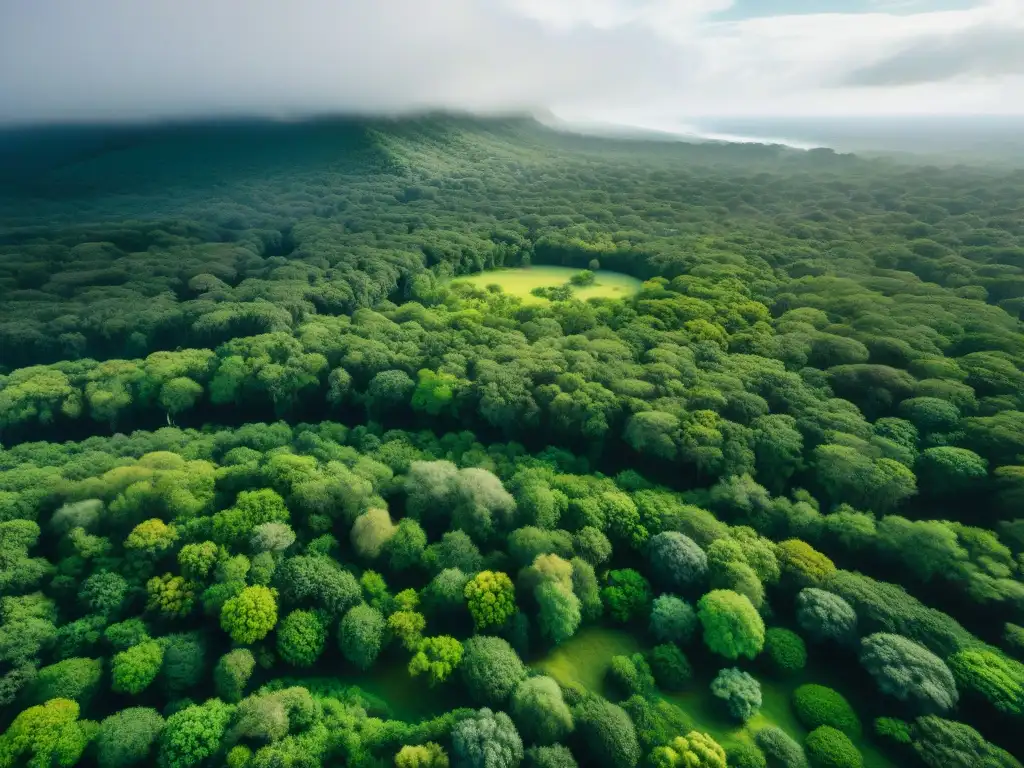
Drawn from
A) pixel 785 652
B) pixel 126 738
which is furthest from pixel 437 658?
pixel 785 652

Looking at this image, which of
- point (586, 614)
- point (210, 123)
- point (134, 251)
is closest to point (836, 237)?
point (586, 614)

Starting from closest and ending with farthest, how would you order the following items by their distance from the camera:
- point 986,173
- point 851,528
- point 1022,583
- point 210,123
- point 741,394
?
point 1022,583, point 851,528, point 741,394, point 986,173, point 210,123

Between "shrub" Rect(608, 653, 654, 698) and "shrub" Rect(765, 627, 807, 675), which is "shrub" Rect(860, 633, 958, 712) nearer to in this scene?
"shrub" Rect(765, 627, 807, 675)

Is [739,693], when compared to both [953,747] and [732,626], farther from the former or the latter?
[953,747]

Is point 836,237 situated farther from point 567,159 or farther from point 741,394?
point 567,159

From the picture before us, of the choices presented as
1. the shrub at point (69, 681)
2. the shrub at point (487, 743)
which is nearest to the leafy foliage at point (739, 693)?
the shrub at point (487, 743)

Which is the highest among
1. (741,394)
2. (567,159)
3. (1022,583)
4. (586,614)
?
(567,159)

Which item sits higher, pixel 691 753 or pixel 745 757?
pixel 691 753
